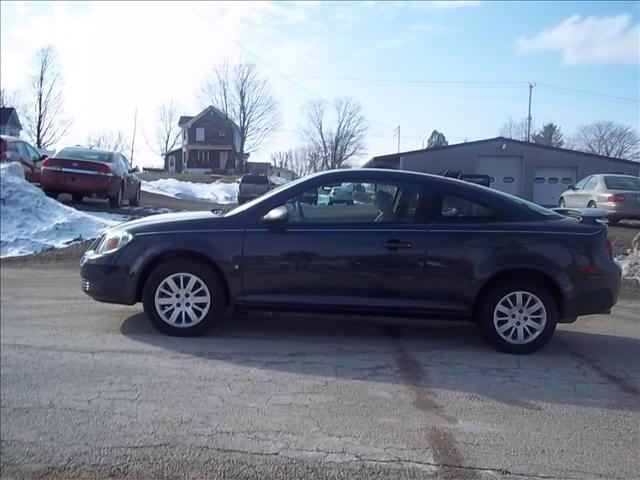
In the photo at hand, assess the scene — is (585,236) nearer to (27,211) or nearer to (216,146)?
(27,211)

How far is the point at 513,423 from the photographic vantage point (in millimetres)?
4012

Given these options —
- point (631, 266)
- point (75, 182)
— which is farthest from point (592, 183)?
point (75, 182)

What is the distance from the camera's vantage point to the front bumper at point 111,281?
573 cm

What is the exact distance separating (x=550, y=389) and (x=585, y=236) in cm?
159

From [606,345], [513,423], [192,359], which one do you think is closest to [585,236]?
[606,345]

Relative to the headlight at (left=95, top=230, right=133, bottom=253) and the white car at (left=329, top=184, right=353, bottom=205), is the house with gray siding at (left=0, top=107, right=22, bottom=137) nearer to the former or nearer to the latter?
the headlight at (left=95, top=230, right=133, bottom=253)

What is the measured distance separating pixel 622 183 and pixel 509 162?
3.31m

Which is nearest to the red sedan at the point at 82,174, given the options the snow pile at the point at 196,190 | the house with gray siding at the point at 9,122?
the snow pile at the point at 196,190

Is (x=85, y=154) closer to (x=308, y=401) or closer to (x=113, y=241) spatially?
(x=113, y=241)

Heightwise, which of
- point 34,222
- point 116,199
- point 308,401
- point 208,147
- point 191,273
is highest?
point 208,147

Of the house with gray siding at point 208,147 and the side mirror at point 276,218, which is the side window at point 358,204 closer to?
the side mirror at point 276,218

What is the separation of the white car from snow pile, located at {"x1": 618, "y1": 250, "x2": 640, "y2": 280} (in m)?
5.90

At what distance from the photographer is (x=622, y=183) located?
1465 centimetres

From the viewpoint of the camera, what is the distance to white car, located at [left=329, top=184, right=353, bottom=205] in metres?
5.79
